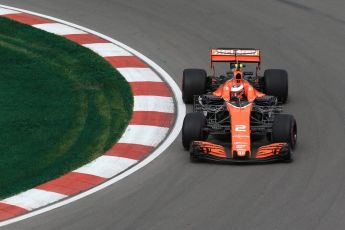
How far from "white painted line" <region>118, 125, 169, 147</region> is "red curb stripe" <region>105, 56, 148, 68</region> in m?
3.30

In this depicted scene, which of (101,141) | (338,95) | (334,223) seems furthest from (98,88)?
(334,223)

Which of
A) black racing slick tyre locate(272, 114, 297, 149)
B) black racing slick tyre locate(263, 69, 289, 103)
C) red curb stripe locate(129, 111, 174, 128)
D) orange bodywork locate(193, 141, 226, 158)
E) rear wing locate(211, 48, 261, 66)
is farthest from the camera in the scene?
rear wing locate(211, 48, 261, 66)

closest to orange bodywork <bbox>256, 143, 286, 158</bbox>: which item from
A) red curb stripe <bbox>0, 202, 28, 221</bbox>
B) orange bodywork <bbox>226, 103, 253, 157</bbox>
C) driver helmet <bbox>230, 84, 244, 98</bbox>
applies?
orange bodywork <bbox>226, 103, 253, 157</bbox>

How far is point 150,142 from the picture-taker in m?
19.2

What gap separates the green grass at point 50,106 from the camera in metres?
18.3

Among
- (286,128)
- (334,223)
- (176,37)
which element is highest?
(176,37)

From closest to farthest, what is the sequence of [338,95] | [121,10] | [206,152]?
1. [206,152]
2. [338,95]
3. [121,10]

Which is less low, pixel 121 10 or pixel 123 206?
pixel 121 10

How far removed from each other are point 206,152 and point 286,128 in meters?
1.29

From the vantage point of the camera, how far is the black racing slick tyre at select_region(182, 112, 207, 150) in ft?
59.9

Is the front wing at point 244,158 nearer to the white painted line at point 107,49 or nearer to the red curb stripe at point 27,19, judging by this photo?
the white painted line at point 107,49

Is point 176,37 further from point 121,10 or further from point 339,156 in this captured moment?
point 339,156

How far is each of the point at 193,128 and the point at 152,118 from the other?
2.07 meters

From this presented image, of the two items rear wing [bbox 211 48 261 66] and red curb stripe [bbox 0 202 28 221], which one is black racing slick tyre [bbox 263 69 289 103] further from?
red curb stripe [bbox 0 202 28 221]
